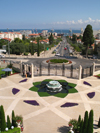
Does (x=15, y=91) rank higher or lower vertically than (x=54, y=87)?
lower

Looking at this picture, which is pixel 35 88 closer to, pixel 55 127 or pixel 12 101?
pixel 12 101

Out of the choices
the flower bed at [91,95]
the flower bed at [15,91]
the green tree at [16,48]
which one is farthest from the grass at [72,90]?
the green tree at [16,48]

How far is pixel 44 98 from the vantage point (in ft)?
68.2

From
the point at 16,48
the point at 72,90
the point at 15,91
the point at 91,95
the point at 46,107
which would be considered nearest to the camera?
the point at 46,107

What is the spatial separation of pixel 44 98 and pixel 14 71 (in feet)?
56.9

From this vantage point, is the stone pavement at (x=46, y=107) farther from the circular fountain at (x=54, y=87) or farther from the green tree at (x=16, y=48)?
the green tree at (x=16, y=48)

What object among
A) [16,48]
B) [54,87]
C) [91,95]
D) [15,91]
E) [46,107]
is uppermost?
[16,48]

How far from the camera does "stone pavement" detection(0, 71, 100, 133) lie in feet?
46.7

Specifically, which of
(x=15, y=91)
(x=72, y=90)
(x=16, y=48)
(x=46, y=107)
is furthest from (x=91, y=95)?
(x=16, y=48)

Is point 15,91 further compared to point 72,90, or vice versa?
point 72,90

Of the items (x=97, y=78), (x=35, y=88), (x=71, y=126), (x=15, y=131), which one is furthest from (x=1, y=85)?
(x=97, y=78)

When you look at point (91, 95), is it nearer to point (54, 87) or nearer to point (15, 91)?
point (54, 87)

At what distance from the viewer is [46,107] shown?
18.0 m

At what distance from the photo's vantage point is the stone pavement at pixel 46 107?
14242 millimetres
